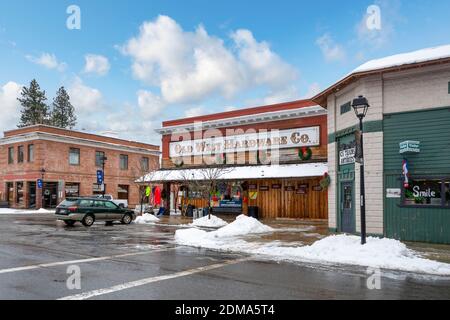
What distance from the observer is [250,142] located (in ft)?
94.1

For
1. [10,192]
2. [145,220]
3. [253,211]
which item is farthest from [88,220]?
[10,192]

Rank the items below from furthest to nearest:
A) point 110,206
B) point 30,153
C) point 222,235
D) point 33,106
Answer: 1. point 33,106
2. point 30,153
3. point 110,206
4. point 222,235

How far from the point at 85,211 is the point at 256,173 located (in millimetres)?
10465

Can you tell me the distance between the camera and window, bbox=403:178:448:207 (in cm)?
1444

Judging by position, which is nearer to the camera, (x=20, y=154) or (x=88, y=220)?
(x=88, y=220)

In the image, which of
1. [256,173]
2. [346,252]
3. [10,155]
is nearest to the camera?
[346,252]

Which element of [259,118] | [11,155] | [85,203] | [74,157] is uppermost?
[259,118]

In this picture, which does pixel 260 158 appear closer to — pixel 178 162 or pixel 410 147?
pixel 178 162

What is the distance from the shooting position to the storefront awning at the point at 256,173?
80.1ft

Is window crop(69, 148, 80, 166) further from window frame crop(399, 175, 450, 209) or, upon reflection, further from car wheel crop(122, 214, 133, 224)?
window frame crop(399, 175, 450, 209)

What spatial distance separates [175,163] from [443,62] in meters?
21.9
